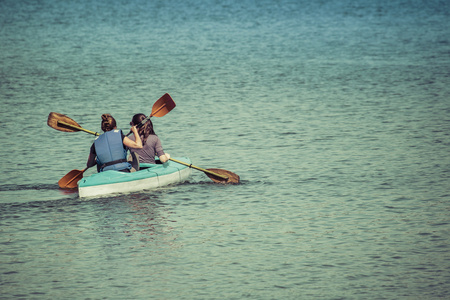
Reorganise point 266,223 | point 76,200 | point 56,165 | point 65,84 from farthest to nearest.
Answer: point 65,84 → point 56,165 → point 76,200 → point 266,223

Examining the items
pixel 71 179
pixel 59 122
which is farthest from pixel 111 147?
pixel 59 122

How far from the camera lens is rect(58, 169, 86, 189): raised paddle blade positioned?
38.4ft

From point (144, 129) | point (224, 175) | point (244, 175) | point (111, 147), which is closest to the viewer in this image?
point (111, 147)

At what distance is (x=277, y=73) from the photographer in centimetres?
2508

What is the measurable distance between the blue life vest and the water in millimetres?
531

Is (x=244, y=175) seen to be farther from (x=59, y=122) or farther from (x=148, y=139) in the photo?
(x=59, y=122)

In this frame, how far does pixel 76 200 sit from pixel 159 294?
3813mm

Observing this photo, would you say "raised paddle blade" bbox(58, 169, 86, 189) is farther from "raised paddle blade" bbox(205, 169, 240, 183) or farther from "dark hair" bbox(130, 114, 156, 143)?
"raised paddle blade" bbox(205, 169, 240, 183)

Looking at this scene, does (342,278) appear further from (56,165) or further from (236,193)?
(56,165)

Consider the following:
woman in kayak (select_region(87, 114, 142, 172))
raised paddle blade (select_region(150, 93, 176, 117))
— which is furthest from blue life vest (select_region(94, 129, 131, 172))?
raised paddle blade (select_region(150, 93, 176, 117))

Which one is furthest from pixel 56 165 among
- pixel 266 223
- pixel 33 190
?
pixel 266 223

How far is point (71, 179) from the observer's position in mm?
11781

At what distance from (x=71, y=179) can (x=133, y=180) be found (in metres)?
1.13

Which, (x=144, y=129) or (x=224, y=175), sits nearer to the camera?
(x=144, y=129)
